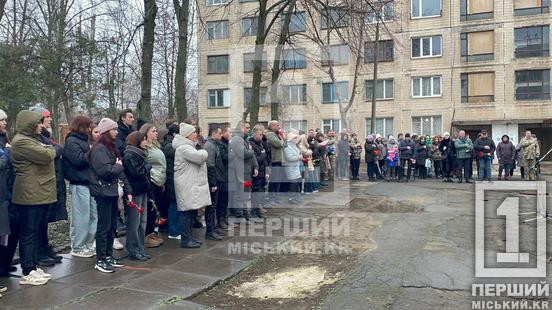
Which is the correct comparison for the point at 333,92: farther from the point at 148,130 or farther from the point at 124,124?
the point at 148,130

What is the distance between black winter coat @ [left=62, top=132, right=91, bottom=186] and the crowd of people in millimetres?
14

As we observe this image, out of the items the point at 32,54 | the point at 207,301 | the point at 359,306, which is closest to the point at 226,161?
the point at 207,301

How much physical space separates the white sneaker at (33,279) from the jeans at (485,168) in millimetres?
14525

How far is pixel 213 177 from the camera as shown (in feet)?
25.9

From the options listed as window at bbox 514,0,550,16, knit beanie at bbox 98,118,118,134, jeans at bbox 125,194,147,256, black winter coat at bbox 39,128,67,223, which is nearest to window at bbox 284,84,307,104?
window at bbox 514,0,550,16

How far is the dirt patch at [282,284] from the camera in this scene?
5191 mm

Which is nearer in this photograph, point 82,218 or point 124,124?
point 82,218

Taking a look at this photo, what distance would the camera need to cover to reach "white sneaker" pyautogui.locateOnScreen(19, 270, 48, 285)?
18.2 ft

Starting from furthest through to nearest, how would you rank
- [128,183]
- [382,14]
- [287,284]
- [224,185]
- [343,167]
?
[343,167] < [382,14] < [224,185] < [128,183] < [287,284]

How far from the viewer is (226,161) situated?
8.48 metres

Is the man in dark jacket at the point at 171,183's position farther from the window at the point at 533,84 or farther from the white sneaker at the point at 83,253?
the window at the point at 533,84

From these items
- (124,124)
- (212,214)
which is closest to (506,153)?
(212,214)

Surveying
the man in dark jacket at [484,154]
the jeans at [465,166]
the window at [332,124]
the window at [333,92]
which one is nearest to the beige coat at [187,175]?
the jeans at [465,166]

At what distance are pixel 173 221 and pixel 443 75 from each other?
95.4ft
